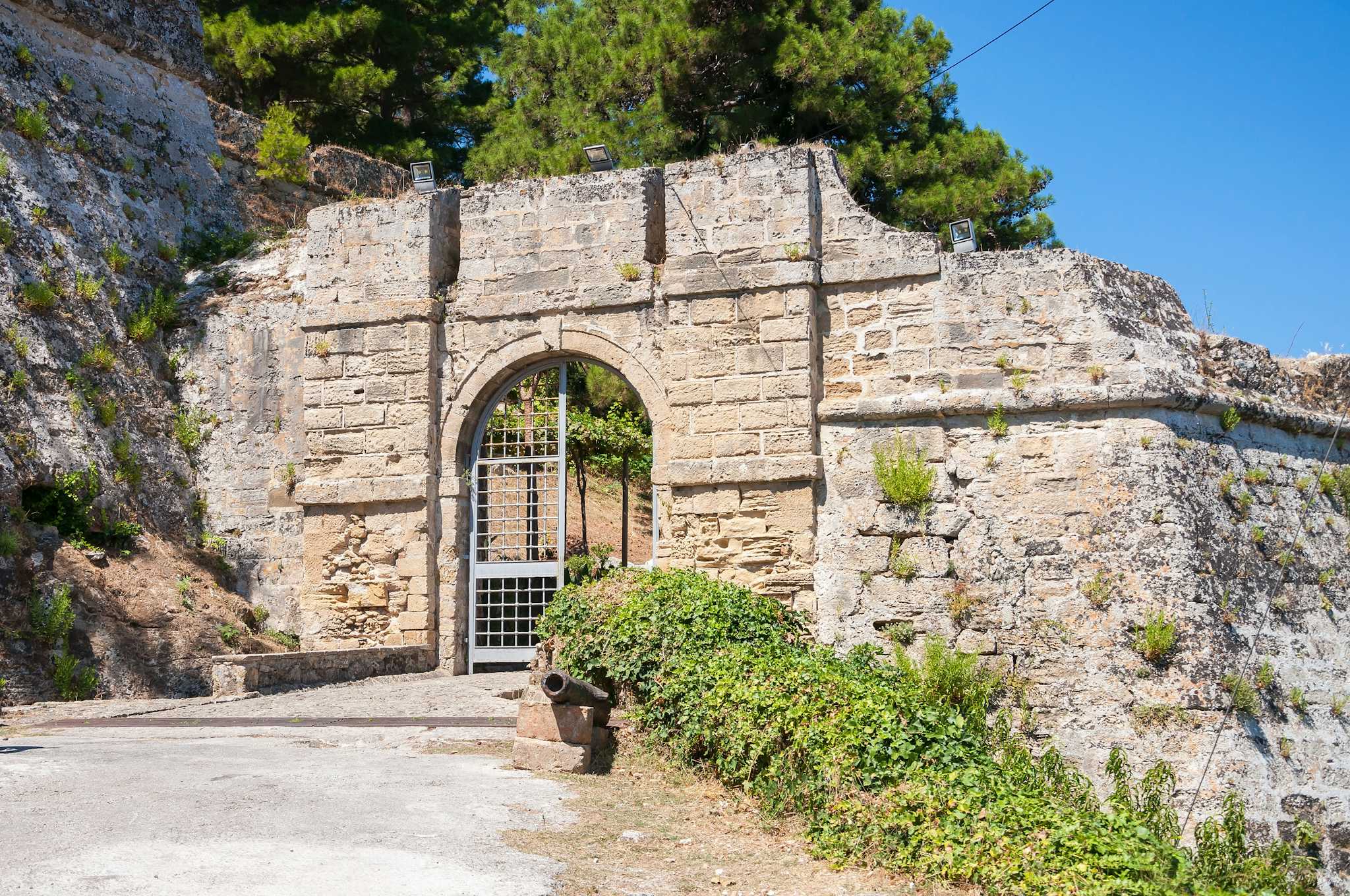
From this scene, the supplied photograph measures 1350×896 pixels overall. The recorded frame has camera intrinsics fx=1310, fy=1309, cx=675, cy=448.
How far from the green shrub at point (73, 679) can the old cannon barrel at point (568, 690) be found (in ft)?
16.3

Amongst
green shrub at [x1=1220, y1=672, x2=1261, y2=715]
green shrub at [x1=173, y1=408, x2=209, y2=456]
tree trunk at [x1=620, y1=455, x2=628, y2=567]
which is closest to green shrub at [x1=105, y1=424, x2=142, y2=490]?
green shrub at [x1=173, y1=408, x2=209, y2=456]

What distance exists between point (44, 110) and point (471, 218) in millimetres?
5258

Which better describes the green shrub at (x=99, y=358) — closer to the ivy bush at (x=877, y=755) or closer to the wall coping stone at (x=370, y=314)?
the wall coping stone at (x=370, y=314)

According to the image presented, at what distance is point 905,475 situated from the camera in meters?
10.5

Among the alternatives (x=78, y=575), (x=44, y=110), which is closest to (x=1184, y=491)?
(x=78, y=575)

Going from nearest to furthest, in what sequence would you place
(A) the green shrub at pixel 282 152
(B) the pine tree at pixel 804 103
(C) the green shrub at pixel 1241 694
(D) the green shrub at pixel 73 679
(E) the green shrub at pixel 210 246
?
(C) the green shrub at pixel 1241 694 < (D) the green shrub at pixel 73 679 < (E) the green shrub at pixel 210 246 < (A) the green shrub at pixel 282 152 < (B) the pine tree at pixel 804 103

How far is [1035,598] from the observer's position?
10117 millimetres

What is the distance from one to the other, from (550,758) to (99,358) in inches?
302

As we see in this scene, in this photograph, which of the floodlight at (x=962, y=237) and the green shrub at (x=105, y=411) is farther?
the green shrub at (x=105, y=411)

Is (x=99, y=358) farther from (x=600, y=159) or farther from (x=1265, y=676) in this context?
(x=1265, y=676)

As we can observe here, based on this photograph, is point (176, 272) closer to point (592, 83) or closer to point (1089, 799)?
point (592, 83)

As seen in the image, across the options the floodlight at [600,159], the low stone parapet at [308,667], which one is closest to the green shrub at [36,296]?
the low stone parapet at [308,667]

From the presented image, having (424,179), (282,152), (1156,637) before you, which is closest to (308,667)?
(424,179)

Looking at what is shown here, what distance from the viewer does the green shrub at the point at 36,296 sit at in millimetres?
12555
